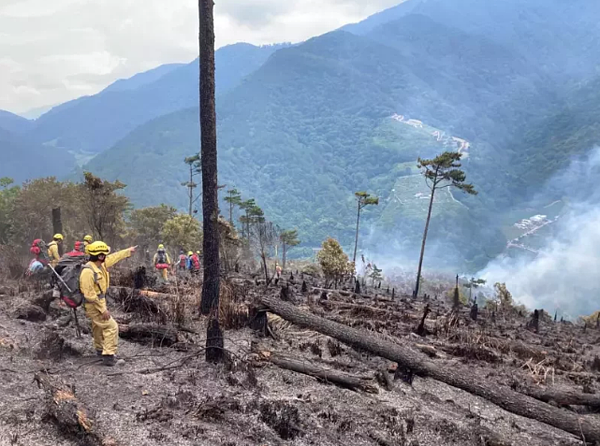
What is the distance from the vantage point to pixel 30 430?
163 inches

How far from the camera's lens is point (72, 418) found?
415 centimetres

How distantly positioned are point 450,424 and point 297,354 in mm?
2761

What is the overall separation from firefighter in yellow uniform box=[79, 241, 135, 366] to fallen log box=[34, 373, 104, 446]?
5.39 ft

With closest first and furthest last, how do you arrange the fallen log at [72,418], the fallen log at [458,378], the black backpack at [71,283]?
the fallen log at [72,418], the fallen log at [458,378], the black backpack at [71,283]

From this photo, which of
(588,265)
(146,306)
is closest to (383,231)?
(588,265)

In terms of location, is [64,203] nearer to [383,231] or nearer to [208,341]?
[208,341]

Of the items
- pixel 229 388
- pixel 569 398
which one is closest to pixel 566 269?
pixel 569 398

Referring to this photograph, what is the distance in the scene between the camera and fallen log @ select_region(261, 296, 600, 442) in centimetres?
558

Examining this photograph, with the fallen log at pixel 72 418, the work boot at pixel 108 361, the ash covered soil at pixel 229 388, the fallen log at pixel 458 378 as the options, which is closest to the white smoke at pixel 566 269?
the ash covered soil at pixel 229 388

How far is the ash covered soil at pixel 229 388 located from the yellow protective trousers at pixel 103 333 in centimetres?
22

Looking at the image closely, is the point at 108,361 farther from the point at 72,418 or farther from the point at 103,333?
the point at 72,418

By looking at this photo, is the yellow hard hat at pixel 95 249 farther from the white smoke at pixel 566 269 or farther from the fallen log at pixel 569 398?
the white smoke at pixel 566 269

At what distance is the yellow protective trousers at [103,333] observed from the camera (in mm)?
6191

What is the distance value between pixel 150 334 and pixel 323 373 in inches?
115
